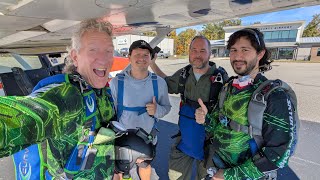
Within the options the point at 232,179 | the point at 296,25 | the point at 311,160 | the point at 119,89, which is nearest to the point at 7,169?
the point at 119,89

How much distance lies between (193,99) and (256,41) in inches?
32.7

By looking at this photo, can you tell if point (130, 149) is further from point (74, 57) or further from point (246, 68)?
point (246, 68)

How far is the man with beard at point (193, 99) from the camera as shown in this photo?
6.71 feet

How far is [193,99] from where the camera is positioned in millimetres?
2111

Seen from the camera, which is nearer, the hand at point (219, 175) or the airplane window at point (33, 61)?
the hand at point (219, 175)

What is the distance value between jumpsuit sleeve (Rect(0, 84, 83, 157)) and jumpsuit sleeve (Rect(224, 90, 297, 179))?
3.90 feet

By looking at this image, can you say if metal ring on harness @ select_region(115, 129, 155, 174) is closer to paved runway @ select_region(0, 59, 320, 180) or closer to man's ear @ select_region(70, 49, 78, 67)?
man's ear @ select_region(70, 49, 78, 67)

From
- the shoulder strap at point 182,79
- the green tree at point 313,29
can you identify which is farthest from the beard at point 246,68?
the green tree at point 313,29

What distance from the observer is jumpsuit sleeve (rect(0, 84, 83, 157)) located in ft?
2.02

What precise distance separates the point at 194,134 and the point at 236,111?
71 cm

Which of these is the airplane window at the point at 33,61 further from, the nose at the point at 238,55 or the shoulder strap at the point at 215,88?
the nose at the point at 238,55

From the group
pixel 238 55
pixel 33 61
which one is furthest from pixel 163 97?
pixel 33 61

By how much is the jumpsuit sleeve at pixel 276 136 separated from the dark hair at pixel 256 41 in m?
0.42

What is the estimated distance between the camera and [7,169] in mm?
2889
